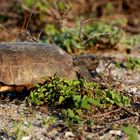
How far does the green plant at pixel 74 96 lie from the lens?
4.20 m

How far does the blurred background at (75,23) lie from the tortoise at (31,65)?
0.64 m

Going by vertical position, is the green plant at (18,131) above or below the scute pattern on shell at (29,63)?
below

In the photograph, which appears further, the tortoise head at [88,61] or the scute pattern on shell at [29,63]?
the tortoise head at [88,61]

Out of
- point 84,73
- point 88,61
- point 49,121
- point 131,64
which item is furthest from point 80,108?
point 131,64

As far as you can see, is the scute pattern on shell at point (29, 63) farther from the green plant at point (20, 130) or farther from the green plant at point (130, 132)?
the green plant at point (130, 132)

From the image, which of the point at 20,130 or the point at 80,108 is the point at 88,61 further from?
the point at 20,130

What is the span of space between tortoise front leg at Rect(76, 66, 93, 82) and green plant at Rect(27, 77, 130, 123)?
34 cm

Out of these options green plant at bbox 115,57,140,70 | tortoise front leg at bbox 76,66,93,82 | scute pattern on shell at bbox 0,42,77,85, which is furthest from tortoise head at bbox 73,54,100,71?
green plant at bbox 115,57,140,70

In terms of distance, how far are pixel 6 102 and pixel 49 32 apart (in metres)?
2.84

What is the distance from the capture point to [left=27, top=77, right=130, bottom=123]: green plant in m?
4.20

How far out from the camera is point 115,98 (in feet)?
14.2

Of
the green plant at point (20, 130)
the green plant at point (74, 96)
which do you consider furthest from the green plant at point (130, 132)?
the green plant at point (20, 130)

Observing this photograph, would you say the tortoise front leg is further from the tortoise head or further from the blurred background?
the blurred background

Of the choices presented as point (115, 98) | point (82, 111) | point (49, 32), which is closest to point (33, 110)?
point (82, 111)
